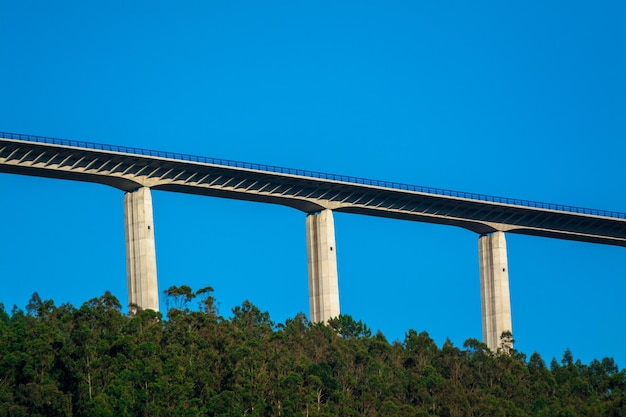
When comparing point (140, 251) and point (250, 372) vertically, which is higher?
point (140, 251)

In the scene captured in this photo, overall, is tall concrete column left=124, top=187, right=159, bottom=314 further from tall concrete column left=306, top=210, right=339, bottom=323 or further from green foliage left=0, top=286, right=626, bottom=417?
tall concrete column left=306, top=210, right=339, bottom=323

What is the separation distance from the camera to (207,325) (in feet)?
321

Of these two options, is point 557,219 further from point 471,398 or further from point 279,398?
point 279,398

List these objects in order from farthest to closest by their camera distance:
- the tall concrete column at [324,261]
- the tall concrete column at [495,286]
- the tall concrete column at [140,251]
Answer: the tall concrete column at [495,286], the tall concrete column at [324,261], the tall concrete column at [140,251]

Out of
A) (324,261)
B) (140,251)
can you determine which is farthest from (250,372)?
(324,261)

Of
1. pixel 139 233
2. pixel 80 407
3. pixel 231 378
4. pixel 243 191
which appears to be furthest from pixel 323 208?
pixel 80 407

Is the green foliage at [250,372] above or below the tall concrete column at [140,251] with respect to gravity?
below

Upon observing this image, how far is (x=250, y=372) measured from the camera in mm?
89750

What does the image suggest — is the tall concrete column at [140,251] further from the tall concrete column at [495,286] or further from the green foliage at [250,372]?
the tall concrete column at [495,286]

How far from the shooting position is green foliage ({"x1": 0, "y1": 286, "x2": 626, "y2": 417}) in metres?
84.2

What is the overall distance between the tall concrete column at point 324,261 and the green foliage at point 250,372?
188cm

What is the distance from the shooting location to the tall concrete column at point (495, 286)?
118 meters

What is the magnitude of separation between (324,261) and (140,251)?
15.2m

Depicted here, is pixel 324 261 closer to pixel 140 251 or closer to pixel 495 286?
pixel 140 251
